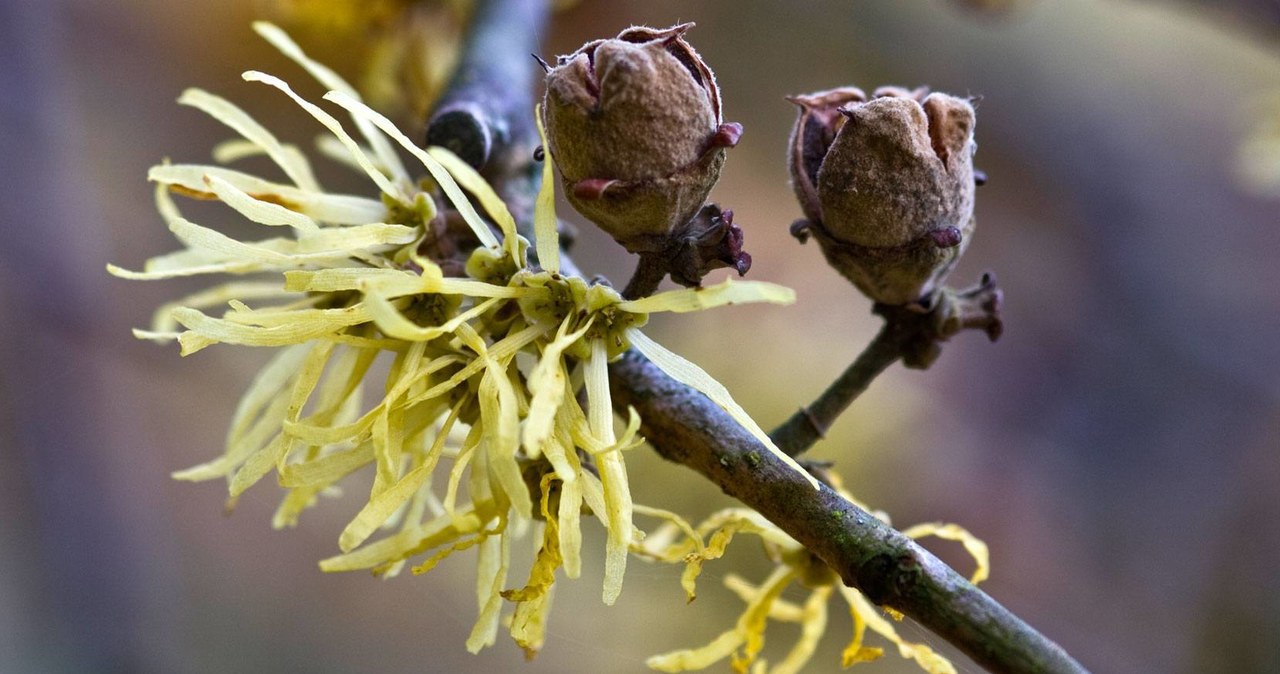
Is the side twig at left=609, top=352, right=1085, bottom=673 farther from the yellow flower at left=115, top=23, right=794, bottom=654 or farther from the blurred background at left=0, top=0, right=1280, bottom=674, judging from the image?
the blurred background at left=0, top=0, right=1280, bottom=674

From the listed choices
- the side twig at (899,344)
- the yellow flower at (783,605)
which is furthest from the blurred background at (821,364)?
the side twig at (899,344)

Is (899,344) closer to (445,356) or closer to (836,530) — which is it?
(836,530)

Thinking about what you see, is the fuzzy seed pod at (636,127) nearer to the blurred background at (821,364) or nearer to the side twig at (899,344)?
the side twig at (899,344)

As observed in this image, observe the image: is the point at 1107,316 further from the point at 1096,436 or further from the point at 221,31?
the point at 221,31

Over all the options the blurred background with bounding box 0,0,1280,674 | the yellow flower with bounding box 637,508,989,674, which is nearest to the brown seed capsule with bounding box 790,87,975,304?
the yellow flower with bounding box 637,508,989,674

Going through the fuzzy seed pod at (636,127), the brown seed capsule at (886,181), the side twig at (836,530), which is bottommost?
the side twig at (836,530)

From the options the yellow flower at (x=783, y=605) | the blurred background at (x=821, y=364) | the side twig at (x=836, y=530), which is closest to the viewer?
the side twig at (x=836, y=530)

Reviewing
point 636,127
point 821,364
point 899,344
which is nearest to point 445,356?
point 636,127
